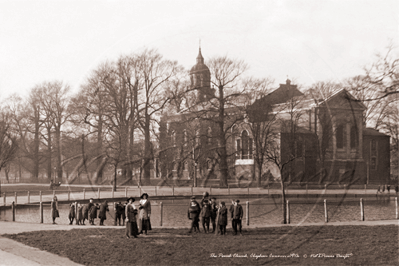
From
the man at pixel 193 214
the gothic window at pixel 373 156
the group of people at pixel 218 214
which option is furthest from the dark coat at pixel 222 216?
the gothic window at pixel 373 156

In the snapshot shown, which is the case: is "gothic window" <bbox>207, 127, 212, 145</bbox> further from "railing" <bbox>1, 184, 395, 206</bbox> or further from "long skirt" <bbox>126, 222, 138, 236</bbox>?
"long skirt" <bbox>126, 222, 138, 236</bbox>

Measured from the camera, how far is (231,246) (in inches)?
486

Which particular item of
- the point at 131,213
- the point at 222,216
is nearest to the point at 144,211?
the point at 131,213

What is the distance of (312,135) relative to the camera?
35656 millimetres

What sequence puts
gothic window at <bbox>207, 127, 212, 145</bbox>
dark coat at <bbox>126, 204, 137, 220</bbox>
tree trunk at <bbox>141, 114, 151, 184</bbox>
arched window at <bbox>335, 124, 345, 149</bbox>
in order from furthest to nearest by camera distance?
1. gothic window at <bbox>207, 127, 212, 145</bbox>
2. arched window at <bbox>335, 124, 345, 149</bbox>
3. tree trunk at <bbox>141, 114, 151, 184</bbox>
4. dark coat at <bbox>126, 204, 137, 220</bbox>

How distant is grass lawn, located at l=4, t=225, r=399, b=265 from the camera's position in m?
10.6

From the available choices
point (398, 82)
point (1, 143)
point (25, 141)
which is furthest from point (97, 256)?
point (25, 141)

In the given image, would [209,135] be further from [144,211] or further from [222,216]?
[144,211]

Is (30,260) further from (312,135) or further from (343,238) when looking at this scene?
(312,135)

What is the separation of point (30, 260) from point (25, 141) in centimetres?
6309

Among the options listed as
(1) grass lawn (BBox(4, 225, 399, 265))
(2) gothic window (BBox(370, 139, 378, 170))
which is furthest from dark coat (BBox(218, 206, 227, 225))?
(2) gothic window (BBox(370, 139, 378, 170))

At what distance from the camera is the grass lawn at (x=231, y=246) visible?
34.7 feet

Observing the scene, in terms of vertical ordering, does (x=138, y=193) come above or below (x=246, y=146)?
below

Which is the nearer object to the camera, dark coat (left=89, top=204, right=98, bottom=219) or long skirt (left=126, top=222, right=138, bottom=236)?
long skirt (left=126, top=222, right=138, bottom=236)
